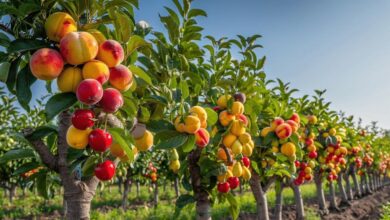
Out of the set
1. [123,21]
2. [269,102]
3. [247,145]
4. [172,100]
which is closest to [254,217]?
[269,102]

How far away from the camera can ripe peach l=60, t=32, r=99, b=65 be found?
109 cm

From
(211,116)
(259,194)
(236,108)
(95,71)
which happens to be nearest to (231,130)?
(236,108)

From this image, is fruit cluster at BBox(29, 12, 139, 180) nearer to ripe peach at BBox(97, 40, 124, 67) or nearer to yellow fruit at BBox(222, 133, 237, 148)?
ripe peach at BBox(97, 40, 124, 67)

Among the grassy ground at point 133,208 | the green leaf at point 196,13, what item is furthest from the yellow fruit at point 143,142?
the grassy ground at point 133,208

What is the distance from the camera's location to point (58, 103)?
1.09m

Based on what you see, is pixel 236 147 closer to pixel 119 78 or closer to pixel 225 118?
pixel 225 118

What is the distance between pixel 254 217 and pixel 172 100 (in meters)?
8.24

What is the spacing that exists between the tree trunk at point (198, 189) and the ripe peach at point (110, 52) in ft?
5.09

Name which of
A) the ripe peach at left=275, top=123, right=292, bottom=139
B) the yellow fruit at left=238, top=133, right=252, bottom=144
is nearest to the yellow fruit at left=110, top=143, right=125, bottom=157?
the yellow fruit at left=238, top=133, right=252, bottom=144

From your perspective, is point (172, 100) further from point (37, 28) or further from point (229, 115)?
point (37, 28)

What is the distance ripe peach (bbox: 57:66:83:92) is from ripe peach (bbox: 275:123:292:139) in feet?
6.45

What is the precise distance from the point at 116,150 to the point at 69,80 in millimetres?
488

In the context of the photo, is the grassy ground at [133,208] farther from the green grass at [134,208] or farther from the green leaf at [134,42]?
the green leaf at [134,42]

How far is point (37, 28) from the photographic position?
1.31 m
